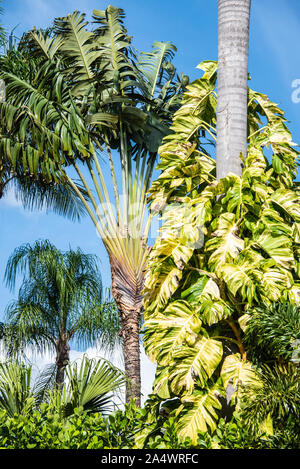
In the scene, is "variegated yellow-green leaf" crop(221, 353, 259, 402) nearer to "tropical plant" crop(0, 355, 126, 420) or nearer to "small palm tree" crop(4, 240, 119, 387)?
"tropical plant" crop(0, 355, 126, 420)

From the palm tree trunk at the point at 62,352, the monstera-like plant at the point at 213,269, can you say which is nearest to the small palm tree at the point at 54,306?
the palm tree trunk at the point at 62,352

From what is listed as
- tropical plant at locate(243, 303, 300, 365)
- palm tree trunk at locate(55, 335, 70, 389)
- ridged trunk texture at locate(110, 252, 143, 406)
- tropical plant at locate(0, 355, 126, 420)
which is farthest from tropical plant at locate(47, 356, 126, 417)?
palm tree trunk at locate(55, 335, 70, 389)

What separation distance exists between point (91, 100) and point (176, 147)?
17.5 ft

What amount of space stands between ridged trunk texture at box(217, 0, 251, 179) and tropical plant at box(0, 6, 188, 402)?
4.36 metres

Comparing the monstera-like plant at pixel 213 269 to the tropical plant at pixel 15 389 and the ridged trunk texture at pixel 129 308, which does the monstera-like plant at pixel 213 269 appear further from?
the ridged trunk texture at pixel 129 308

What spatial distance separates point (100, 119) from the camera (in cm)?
1176

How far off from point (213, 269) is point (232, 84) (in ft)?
7.74

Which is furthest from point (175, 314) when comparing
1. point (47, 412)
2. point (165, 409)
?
point (47, 412)

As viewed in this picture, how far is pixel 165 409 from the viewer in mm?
6699

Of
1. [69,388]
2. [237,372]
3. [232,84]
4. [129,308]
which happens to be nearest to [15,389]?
[69,388]

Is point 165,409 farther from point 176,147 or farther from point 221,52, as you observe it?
point 221,52

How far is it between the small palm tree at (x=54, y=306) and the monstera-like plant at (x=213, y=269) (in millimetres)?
7329

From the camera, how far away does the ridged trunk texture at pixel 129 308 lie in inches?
432
